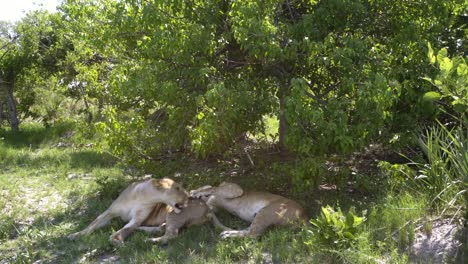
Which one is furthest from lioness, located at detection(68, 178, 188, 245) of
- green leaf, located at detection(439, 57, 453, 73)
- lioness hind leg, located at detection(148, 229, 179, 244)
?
green leaf, located at detection(439, 57, 453, 73)

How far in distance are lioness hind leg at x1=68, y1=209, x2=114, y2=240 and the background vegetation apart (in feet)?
0.40

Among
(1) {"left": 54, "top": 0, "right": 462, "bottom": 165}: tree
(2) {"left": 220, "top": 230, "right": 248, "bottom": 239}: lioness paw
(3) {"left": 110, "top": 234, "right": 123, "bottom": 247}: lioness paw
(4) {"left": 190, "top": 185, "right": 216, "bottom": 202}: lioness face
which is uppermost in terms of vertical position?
(1) {"left": 54, "top": 0, "right": 462, "bottom": 165}: tree

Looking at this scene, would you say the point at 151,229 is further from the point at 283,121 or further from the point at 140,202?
the point at 283,121

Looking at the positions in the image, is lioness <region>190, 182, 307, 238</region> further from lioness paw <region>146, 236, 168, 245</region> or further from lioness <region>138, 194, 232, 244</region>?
lioness paw <region>146, 236, 168, 245</region>

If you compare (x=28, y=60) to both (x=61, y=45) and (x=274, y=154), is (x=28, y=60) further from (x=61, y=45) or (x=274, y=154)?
(x=274, y=154)

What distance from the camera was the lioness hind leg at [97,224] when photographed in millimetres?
5957

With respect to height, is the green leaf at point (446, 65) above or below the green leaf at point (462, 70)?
above

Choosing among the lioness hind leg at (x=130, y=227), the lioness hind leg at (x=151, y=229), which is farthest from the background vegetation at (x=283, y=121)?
the lioness hind leg at (x=151, y=229)

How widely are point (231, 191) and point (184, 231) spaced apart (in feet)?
2.41

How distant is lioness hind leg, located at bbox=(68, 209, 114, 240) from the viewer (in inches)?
235

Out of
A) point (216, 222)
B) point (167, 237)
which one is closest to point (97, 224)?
point (167, 237)

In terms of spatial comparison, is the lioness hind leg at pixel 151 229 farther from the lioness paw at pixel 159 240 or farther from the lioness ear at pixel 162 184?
the lioness ear at pixel 162 184

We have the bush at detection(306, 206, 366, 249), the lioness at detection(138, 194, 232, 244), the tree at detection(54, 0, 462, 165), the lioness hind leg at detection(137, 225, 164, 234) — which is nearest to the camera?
the bush at detection(306, 206, 366, 249)

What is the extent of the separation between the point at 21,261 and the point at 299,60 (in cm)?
372
